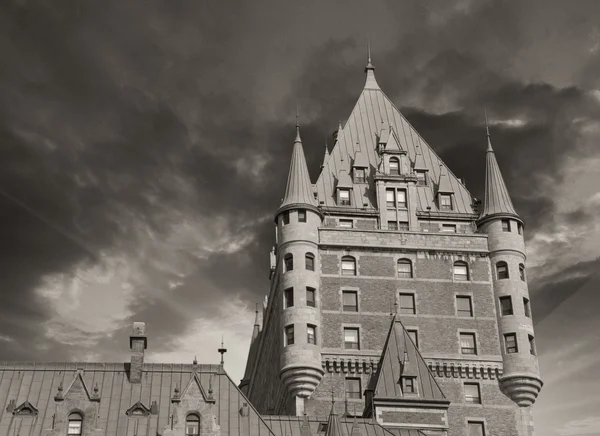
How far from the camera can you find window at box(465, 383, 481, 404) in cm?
8585

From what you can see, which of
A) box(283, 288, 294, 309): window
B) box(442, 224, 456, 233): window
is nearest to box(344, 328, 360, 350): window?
Result: box(283, 288, 294, 309): window

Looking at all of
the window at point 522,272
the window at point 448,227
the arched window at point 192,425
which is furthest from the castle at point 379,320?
the arched window at point 192,425

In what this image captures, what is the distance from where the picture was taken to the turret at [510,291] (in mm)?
86062

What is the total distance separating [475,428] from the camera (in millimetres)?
84250

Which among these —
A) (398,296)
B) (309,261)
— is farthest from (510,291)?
(309,261)

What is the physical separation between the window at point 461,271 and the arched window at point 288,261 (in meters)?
13.4

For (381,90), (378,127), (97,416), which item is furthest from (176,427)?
(381,90)

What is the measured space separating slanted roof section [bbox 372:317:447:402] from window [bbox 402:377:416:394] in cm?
24

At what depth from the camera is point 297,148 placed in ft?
324

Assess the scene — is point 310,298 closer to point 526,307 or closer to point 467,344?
Answer: point 467,344

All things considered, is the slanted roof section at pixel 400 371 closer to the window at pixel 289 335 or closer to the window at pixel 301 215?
the window at pixel 289 335

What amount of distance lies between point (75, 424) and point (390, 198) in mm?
41414

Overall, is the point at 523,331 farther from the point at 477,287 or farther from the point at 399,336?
the point at 399,336

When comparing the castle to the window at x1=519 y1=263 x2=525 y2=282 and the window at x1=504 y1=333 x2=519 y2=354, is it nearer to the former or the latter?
the window at x1=504 y1=333 x2=519 y2=354
